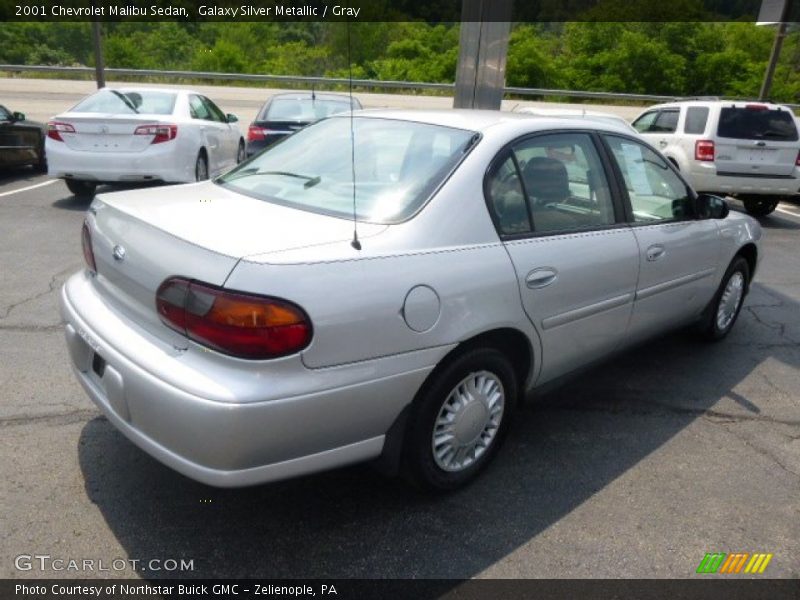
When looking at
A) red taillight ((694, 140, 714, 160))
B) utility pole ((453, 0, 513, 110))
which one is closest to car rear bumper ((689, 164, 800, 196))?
red taillight ((694, 140, 714, 160))

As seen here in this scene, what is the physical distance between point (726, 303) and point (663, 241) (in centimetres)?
135

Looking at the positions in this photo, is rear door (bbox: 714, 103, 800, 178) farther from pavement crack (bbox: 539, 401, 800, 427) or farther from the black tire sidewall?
pavement crack (bbox: 539, 401, 800, 427)

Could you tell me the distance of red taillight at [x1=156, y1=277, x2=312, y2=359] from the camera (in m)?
2.11

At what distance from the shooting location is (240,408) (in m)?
2.08

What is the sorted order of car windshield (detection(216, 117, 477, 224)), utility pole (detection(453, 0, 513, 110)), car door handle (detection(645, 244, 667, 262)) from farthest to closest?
utility pole (detection(453, 0, 513, 110)), car door handle (detection(645, 244, 667, 262)), car windshield (detection(216, 117, 477, 224))

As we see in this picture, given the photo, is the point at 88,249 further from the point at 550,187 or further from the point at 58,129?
the point at 58,129

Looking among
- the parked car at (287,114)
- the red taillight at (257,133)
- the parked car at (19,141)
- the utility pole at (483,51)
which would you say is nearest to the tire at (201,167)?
the parked car at (287,114)

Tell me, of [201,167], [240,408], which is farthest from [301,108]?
[240,408]

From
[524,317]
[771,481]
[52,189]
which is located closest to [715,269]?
[771,481]

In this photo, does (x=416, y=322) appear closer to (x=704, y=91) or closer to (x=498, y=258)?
(x=498, y=258)

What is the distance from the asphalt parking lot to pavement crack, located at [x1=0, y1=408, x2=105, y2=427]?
0.4 inches

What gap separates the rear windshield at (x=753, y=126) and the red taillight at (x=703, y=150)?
0.20 meters

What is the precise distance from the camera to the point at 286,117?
10070 millimetres

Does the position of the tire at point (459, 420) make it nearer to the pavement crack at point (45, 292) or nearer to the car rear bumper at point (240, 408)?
the car rear bumper at point (240, 408)
